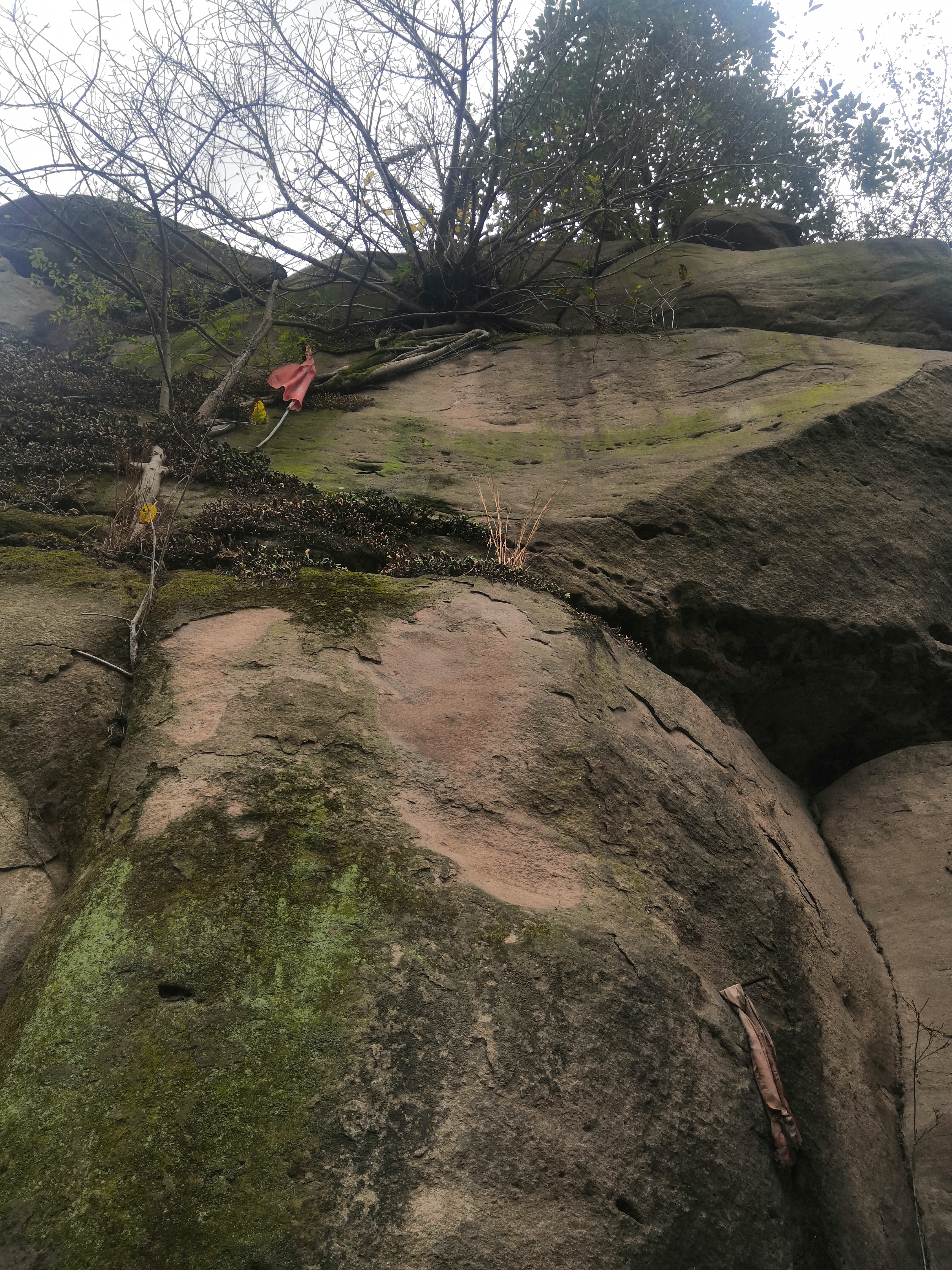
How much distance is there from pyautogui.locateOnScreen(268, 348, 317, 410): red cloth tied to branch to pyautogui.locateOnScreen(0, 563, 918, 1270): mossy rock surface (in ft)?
9.59

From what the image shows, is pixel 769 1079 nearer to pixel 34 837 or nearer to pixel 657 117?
pixel 34 837

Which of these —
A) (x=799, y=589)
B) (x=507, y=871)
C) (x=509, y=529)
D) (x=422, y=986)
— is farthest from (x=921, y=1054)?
(x=509, y=529)

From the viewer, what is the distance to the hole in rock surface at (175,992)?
2.40m

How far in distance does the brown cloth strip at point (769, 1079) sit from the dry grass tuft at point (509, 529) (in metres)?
2.32

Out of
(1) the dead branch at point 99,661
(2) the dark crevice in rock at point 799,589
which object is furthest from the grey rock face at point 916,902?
(1) the dead branch at point 99,661

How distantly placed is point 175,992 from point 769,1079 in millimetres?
1990

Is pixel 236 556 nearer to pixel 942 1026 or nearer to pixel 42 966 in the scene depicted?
pixel 42 966

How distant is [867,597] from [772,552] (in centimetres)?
59

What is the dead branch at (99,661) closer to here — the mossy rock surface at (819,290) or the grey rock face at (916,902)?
the grey rock face at (916,902)

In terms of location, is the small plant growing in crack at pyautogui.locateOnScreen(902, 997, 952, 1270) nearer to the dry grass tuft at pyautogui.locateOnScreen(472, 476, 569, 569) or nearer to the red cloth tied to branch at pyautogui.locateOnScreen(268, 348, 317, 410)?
the dry grass tuft at pyautogui.locateOnScreen(472, 476, 569, 569)

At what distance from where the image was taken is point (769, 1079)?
117 inches

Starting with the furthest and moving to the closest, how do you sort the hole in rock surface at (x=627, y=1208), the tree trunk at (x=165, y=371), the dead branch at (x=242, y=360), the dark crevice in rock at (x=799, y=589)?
the tree trunk at (x=165, y=371), the dead branch at (x=242, y=360), the dark crevice in rock at (x=799, y=589), the hole in rock surface at (x=627, y=1208)

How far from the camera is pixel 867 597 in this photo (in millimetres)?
4938

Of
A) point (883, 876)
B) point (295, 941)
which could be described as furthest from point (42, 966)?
point (883, 876)
